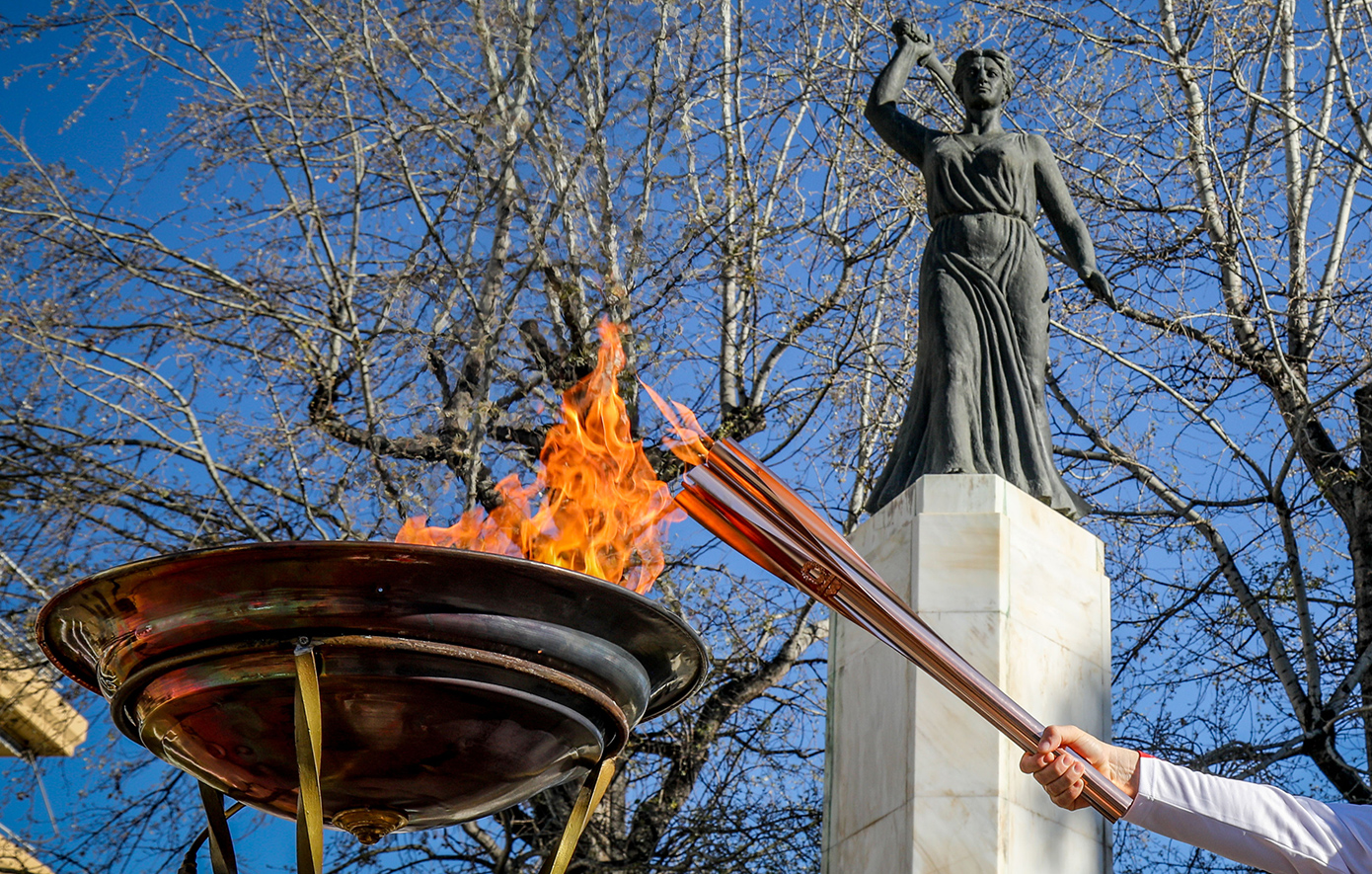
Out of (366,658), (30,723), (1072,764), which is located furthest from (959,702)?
(30,723)

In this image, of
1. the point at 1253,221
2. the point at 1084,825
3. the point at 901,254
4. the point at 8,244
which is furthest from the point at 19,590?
the point at 1253,221

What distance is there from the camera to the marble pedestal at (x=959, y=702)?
520 centimetres

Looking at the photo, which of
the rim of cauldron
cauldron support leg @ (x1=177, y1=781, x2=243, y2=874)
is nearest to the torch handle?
the rim of cauldron

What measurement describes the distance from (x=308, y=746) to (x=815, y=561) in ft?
3.14

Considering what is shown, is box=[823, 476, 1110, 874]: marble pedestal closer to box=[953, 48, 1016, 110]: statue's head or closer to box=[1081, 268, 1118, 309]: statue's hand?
box=[1081, 268, 1118, 309]: statue's hand

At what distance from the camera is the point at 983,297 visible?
6.60 metres

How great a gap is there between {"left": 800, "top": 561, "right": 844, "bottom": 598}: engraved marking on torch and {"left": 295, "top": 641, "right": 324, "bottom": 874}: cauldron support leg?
0.90 meters

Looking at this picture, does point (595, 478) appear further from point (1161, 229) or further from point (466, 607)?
point (1161, 229)

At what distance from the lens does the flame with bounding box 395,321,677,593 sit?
10.7 feet

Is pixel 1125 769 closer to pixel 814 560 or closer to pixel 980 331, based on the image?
pixel 814 560

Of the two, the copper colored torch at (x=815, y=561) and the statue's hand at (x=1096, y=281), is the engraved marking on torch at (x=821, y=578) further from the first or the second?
the statue's hand at (x=1096, y=281)


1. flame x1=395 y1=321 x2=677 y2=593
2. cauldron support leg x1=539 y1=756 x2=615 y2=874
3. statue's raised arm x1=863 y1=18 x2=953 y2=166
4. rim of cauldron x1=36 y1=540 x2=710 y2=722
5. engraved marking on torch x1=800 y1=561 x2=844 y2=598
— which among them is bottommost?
cauldron support leg x1=539 y1=756 x2=615 y2=874

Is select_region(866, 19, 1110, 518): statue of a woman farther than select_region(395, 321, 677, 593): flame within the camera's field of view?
Yes

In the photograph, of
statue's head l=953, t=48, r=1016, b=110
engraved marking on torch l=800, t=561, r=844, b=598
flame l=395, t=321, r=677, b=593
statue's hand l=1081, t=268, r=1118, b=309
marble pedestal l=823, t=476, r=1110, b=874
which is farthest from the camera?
statue's head l=953, t=48, r=1016, b=110
